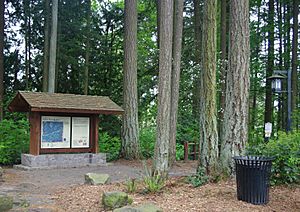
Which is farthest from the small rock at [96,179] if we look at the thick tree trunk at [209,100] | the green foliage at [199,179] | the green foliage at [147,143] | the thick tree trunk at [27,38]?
the thick tree trunk at [27,38]

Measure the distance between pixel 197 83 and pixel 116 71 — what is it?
593 cm

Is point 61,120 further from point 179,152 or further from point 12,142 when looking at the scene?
point 179,152

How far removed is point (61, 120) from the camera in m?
11.4

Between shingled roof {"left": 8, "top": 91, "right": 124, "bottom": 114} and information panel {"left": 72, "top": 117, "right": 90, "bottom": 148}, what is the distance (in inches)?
22.9

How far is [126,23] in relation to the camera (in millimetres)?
13148

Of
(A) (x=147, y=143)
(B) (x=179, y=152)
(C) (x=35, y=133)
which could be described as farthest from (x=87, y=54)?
(C) (x=35, y=133)

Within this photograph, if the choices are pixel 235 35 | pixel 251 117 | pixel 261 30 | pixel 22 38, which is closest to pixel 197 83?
pixel 261 30

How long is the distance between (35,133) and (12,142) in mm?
1605

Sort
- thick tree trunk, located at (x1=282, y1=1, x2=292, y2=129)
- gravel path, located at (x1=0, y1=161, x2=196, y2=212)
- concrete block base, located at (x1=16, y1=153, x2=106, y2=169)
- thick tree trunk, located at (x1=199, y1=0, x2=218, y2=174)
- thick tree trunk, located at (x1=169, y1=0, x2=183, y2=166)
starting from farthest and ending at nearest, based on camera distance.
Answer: thick tree trunk, located at (x1=282, y1=1, x2=292, y2=129) < thick tree trunk, located at (x1=169, y1=0, x2=183, y2=166) < concrete block base, located at (x1=16, y1=153, x2=106, y2=169) < thick tree trunk, located at (x1=199, y1=0, x2=218, y2=174) < gravel path, located at (x1=0, y1=161, x2=196, y2=212)

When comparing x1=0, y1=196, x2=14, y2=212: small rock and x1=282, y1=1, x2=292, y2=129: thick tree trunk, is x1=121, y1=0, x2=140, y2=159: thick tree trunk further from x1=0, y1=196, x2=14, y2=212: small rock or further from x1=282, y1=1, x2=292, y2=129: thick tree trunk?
x1=282, y1=1, x2=292, y2=129: thick tree trunk

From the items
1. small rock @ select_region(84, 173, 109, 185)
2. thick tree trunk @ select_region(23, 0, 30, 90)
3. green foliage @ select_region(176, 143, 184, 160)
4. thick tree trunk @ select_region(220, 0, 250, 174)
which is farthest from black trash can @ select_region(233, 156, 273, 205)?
thick tree trunk @ select_region(23, 0, 30, 90)

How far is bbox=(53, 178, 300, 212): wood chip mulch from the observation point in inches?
205

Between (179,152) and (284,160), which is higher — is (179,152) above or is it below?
below

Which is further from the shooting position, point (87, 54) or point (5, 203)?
point (87, 54)
